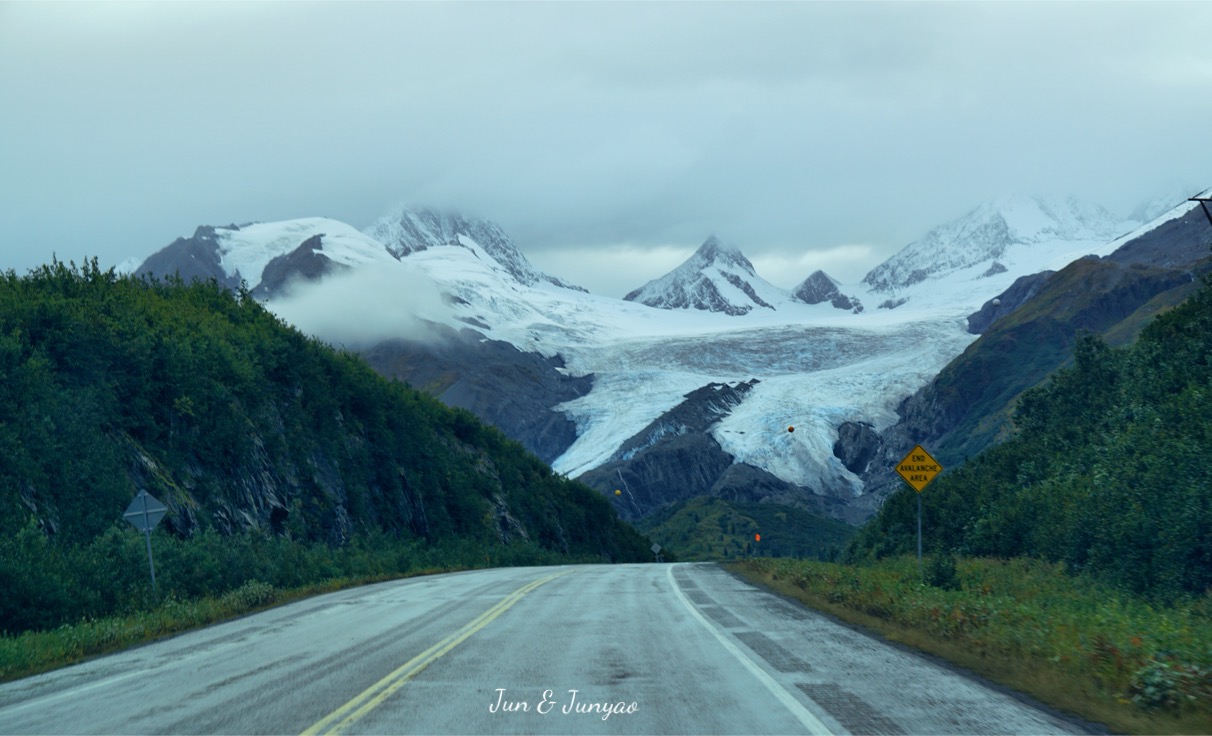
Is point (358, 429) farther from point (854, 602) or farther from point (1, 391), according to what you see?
point (854, 602)

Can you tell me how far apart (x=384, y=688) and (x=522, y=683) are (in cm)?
A: 149

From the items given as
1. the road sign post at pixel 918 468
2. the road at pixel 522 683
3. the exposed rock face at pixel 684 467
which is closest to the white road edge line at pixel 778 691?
the road at pixel 522 683

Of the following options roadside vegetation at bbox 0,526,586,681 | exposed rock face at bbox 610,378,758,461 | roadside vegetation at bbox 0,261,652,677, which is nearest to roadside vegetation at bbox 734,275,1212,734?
roadside vegetation at bbox 0,526,586,681

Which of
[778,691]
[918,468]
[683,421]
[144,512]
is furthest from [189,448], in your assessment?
[683,421]

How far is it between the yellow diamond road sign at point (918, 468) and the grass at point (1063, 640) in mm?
2186

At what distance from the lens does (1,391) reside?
1004 inches

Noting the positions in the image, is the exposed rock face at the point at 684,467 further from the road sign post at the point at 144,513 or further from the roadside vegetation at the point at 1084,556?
the road sign post at the point at 144,513

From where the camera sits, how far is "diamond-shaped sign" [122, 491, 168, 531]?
806 inches

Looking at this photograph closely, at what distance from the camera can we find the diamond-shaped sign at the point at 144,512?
67.2 ft

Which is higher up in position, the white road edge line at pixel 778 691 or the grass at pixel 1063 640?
the white road edge line at pixel 778 691

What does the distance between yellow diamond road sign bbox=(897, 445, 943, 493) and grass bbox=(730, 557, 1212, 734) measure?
219 centimetres

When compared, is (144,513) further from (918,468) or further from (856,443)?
(856,443)

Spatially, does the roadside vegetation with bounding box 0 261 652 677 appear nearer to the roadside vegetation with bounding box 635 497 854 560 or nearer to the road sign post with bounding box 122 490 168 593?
the road sign post with bounding box 122 490 168 593

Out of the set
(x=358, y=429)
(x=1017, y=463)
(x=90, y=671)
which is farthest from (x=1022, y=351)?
(x=90, y=671)
